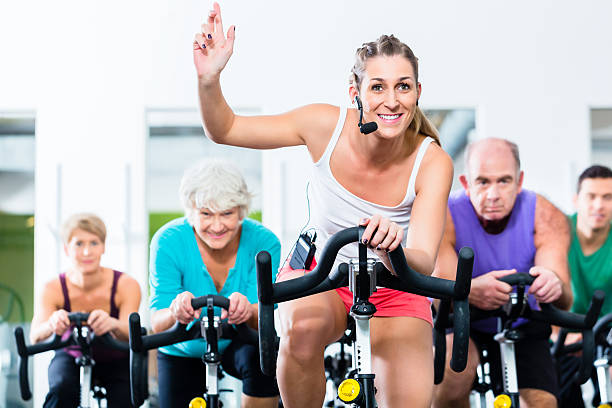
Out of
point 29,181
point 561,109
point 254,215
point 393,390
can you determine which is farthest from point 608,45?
point 29,181

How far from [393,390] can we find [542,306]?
0.80 m

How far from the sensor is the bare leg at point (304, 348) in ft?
6.07

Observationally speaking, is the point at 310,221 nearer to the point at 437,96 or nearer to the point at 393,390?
the point at 393,390

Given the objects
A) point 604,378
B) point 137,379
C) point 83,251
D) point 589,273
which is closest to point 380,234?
point 137,379

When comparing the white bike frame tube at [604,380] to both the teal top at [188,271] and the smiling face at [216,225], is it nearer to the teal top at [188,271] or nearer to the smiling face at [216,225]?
the teal top at [188,271]

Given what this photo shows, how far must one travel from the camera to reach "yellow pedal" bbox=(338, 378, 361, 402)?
1.54 meters

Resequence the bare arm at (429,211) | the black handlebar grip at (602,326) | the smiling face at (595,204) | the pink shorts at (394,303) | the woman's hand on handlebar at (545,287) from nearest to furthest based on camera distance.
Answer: the bare arm at (429,211), the pink shorts at (394,303), the woman's hand on handlebar at (545,287), the black handlebar grip at (602,326), the smiling face at (595,204)

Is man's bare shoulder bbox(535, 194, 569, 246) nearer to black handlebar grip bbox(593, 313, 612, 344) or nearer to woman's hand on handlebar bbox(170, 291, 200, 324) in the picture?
black handlebar grip bbox(593, 313, 612, 344)

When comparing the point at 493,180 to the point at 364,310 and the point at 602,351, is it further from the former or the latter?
the point at 364,310

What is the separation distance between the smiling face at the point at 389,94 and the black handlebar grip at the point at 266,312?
586 millimetres

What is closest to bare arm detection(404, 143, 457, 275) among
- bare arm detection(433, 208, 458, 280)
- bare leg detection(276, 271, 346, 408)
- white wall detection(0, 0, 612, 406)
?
bare leg detection(276, 271, 346, 408)

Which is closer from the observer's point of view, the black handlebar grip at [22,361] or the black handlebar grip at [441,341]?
the black handlebar grip at [441,341]

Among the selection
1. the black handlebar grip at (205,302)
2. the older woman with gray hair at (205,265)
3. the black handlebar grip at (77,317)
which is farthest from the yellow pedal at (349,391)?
the black handlebar grip at (77,317)

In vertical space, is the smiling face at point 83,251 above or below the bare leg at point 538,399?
above
